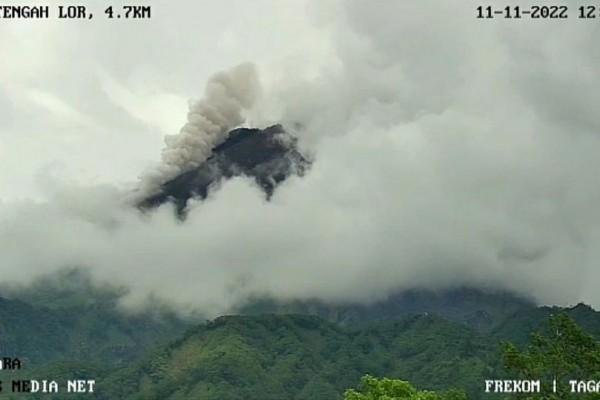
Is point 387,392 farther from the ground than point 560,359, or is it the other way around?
point 560,359

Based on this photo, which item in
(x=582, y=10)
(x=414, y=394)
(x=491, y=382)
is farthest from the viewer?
(x=582, y=10)

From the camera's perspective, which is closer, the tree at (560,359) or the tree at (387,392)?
the tree at (387,392)

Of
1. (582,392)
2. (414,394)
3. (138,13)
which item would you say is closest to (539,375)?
(582,392)

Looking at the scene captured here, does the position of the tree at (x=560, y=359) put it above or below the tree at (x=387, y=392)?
above

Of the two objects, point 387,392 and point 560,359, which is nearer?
point 387,392

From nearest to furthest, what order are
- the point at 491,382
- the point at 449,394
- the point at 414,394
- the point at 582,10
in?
the point at 414,394 < the point at 491,382 < the point at 449,394 < the point at 582,10

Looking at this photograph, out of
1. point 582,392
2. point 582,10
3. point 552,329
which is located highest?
point 582,10

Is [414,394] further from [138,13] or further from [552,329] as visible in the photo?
[138,13]

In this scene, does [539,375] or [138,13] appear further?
[138,13]
